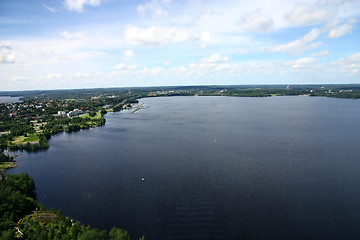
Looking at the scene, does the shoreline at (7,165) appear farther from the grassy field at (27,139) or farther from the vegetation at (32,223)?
the grassy field at (27,139)

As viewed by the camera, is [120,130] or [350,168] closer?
[350,168]

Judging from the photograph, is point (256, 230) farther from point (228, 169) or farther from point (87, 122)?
point (87, 122)

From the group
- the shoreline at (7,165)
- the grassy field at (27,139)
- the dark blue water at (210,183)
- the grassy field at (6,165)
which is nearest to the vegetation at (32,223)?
the dark blue water at (210,183)

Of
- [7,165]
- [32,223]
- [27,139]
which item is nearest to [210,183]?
[32,223]

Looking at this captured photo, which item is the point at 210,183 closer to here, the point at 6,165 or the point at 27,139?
the point at 6,165

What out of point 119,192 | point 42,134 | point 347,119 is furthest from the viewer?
point 347,119

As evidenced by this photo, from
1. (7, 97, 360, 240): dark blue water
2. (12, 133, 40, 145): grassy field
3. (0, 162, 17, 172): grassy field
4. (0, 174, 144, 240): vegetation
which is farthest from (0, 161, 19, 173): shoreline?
(12, 133, 40, 145): grassy field

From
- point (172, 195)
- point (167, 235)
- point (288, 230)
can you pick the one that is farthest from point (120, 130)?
point (288, 230)

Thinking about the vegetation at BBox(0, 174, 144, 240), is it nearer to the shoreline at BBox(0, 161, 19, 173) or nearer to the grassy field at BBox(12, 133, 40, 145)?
the shoreline at BBox(0, 161, 19, 173)
